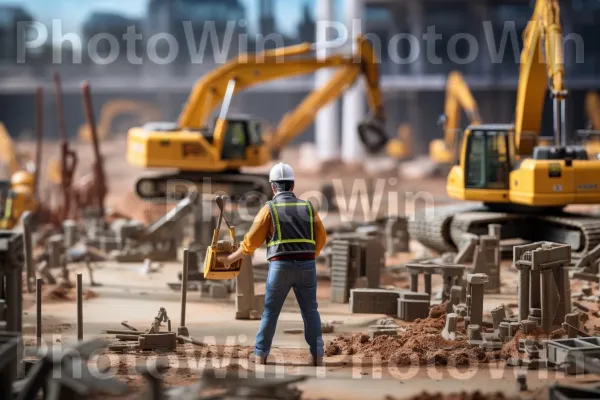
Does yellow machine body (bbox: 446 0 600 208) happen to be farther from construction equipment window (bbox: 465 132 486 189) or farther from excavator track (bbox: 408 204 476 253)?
excavator track (bbox: 408 204 476 253)

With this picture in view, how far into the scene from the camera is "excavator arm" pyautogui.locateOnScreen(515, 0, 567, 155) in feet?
50.3

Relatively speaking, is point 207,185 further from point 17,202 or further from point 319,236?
point 319,236

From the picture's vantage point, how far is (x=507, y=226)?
1667cm

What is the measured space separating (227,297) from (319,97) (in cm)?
1278

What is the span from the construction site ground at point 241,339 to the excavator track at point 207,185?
3.61 m

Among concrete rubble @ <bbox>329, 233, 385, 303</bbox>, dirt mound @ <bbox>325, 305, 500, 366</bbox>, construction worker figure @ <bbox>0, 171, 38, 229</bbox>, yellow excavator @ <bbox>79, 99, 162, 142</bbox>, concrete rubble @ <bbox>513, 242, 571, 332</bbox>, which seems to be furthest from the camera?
yellow excavator @ <bbox>79, 99, 162, 142</bbox>

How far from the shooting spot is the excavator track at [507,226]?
1586cm

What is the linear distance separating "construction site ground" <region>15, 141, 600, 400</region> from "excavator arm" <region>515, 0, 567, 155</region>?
229 cm

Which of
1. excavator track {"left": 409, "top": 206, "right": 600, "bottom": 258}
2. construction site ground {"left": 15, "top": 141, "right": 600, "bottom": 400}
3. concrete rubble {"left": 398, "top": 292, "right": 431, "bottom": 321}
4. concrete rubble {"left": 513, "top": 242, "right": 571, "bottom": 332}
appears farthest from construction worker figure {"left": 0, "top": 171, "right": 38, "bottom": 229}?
concrete rubble {"left": 513, "top": 242, "right": 571, "bottom": 332}

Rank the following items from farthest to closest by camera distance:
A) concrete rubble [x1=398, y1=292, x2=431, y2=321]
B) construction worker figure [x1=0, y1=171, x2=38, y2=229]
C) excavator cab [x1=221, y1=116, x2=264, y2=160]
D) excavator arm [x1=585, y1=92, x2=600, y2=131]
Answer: excavator arm [x1=585, y1=92, x2=600, y2=131]
excavator cab [x1=221, y1=116, x2=264, y2=160]
construction worker figure [x1=0, y1=171, x2=38, y2=229]
concrete rubble [x1=398, y1=292, x2=431, y2=321]

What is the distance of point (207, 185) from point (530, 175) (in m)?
7.79

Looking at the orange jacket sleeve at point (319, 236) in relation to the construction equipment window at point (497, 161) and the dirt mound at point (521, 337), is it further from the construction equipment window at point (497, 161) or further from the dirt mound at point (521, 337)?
the construction equipment window at point (497, 161)

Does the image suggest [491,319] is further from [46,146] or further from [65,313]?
[46,146]

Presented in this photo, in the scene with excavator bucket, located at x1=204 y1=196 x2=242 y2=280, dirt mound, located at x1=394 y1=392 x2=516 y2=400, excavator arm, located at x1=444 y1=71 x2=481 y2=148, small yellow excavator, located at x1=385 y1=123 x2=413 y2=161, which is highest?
excavator arm, located at x1=444 y1=71 x2=481 y2=148
